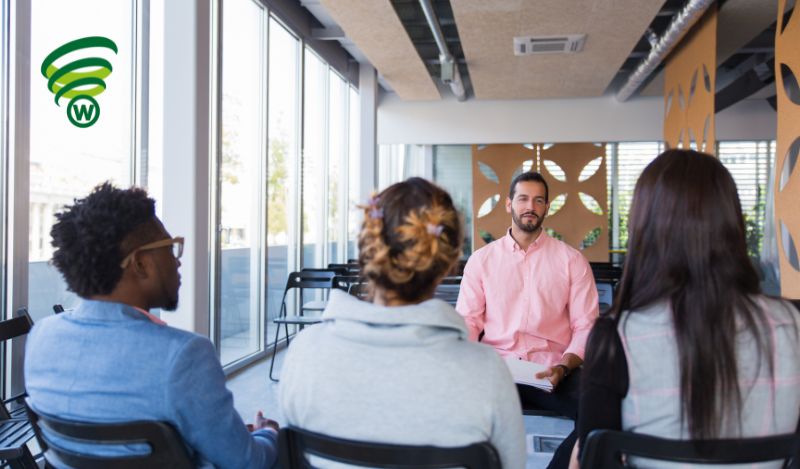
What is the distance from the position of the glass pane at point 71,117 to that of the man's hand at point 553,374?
7.23 feet

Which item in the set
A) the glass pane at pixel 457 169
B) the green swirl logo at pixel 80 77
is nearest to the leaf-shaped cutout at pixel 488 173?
the glass pane at pixel 457 169

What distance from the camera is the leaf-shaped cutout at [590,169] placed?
10.2m

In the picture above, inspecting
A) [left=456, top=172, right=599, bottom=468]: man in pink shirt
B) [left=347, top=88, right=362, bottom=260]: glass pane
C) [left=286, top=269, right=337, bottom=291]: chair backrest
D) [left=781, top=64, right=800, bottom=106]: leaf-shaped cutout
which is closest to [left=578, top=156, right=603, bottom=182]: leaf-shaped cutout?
[left=347, top=88, right=362, bottom=260]: glass pane

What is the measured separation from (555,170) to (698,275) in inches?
362

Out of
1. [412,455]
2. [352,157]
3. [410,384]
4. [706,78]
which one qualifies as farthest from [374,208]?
[352,157]

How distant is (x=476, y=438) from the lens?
1263 mm

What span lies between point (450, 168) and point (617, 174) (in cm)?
276

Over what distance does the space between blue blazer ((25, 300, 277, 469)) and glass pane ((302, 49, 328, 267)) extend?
581 cm

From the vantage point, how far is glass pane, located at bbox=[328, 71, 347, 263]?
8.31 meters

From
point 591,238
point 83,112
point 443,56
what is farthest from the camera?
point 591,238

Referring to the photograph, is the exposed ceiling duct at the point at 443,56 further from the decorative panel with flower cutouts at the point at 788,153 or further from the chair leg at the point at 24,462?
the chair leg at the point at 24,462

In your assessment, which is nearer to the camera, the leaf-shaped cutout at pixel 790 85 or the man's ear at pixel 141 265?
the man's ear at pixel 141 265

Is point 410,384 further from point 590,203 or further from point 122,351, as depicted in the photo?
point 590,203

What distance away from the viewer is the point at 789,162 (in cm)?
384
